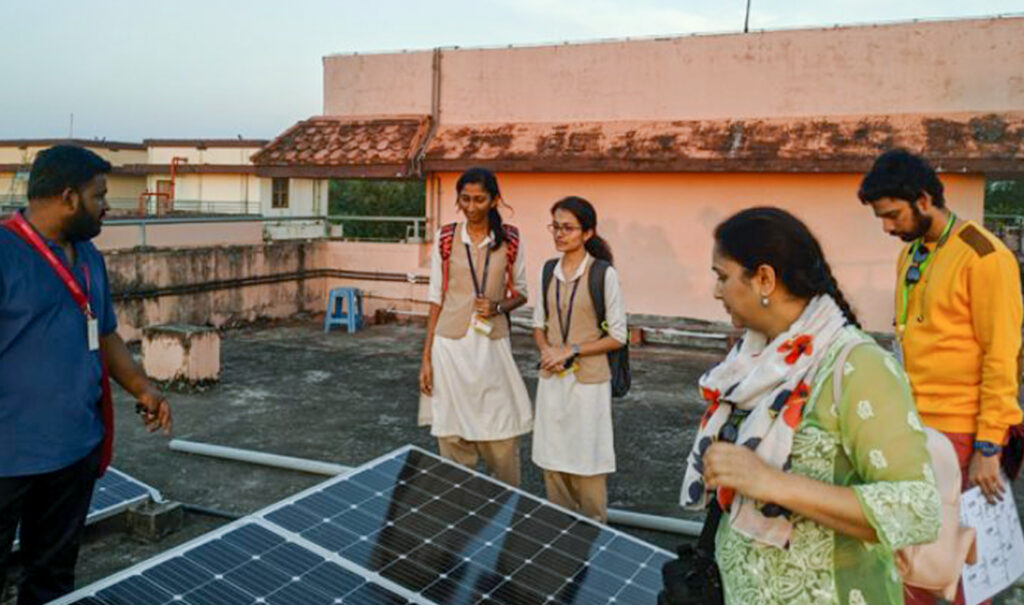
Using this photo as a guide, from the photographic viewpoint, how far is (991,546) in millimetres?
3312

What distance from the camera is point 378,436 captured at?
7.65m

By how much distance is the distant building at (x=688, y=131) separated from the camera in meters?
11.5

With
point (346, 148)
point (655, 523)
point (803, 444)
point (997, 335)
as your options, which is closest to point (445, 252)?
point (655, 523)

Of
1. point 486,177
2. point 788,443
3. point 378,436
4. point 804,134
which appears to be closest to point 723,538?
point 788,443

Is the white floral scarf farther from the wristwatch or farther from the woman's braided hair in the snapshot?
the wristwatch

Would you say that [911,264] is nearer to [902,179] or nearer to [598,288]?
[902,179]

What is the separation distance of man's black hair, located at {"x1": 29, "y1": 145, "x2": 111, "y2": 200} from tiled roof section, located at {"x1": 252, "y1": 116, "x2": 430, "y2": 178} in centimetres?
1044

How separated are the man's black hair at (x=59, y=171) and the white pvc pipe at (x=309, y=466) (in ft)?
7.46

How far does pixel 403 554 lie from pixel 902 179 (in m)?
2.38

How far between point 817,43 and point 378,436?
8516mm

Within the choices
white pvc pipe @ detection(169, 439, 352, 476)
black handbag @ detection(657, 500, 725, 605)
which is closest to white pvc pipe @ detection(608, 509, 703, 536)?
white pvc pipe @ detection(169, 439, 352, 476)

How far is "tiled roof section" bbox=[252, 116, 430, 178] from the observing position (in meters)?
14.0

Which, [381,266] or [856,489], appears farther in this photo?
[381,266]

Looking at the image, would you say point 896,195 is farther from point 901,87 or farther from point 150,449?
point 901,87
